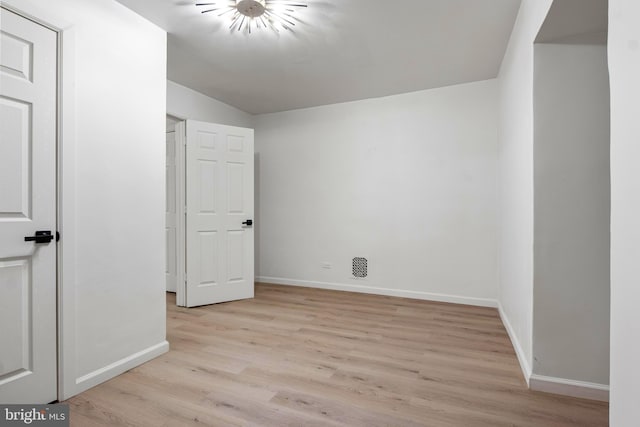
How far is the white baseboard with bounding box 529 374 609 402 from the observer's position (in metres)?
1.82

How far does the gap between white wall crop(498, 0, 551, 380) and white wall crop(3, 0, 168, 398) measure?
2.52 m

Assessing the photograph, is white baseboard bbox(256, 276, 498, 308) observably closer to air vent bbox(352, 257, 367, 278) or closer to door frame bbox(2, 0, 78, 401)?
air vent bbox(352, 257, 367, 278)

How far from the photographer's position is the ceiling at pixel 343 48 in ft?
7.70

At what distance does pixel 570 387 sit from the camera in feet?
6.13

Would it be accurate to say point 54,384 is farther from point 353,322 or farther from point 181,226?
point 353,322

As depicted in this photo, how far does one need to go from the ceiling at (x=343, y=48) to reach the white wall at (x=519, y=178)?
318mm

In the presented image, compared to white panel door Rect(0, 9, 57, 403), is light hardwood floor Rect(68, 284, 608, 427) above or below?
below

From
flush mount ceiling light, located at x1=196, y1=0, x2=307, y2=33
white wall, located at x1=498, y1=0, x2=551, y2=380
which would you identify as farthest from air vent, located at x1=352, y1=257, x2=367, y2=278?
flush mount ceiling light, located at x1=196, y1=0, x2=307, y2=33

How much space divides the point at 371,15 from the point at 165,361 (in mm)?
2936

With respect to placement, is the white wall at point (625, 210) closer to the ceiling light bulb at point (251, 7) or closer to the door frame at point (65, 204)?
the ceiling light bulb at point (251, 7)

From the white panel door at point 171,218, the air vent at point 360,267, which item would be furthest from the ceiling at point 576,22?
the white panel door at point 171,218

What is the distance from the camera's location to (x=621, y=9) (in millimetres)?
925
